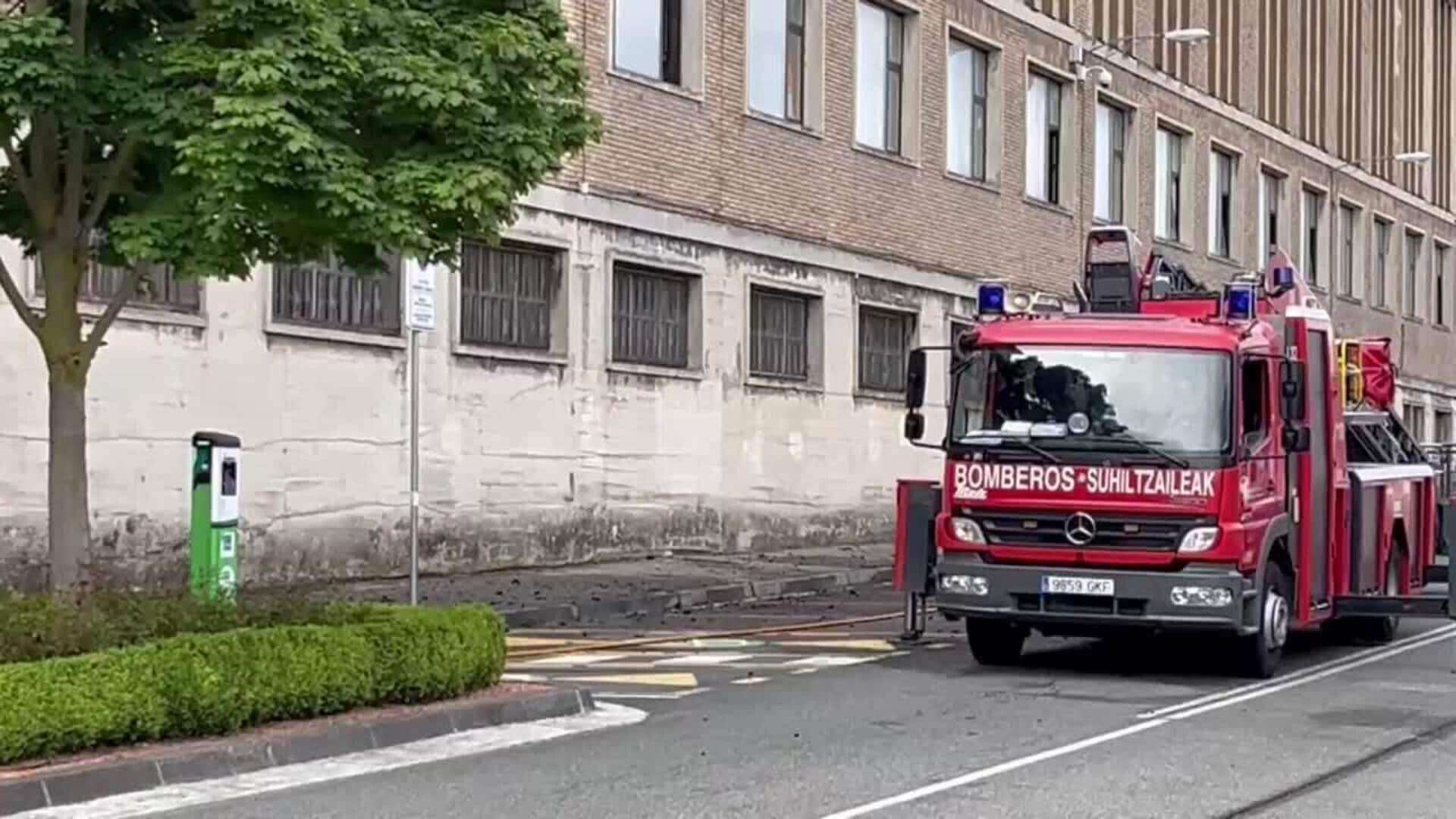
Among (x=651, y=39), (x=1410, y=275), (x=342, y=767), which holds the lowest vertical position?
(x=342, y=767)

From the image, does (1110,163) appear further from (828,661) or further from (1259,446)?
(1259,446)

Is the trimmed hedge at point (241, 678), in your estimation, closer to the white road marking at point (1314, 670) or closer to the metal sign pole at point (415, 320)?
the metal sign pole at point (415, 320)

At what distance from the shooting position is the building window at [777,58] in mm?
29266

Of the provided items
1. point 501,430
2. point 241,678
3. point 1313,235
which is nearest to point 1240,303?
point 241,678

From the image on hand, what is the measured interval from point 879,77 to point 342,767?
23.1 metres

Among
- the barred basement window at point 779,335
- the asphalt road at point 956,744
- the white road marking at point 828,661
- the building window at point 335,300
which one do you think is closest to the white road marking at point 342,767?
the asphalt road at point 956,744

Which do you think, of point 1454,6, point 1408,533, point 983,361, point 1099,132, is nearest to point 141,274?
point 983,361

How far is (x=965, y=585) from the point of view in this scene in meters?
15.1

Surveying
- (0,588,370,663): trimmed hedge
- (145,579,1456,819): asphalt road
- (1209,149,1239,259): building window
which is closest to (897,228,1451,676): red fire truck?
(145,579,1456,819): asphalt road

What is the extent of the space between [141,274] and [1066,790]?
6.24 m

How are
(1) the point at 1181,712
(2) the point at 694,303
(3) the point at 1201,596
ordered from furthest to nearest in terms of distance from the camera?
(2) the point at 694,303, (3) the point at 1201,596, (1) the point at 1181,712

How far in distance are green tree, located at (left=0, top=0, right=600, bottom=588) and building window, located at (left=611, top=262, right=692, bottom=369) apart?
45.2ft

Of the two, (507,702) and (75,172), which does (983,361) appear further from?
(75,172)

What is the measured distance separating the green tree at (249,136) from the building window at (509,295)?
11311 mm
